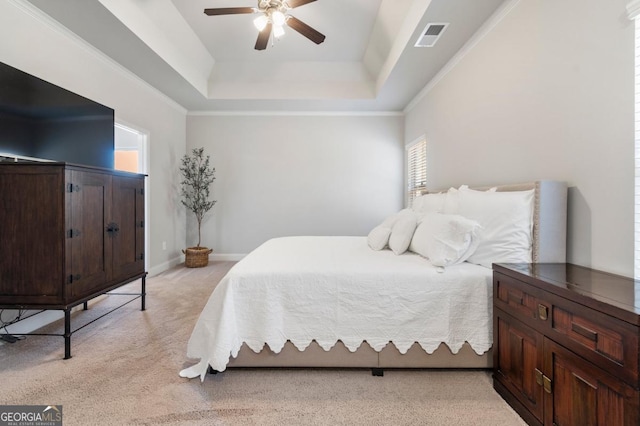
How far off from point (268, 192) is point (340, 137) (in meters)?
1.63

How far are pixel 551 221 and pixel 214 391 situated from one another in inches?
88.5

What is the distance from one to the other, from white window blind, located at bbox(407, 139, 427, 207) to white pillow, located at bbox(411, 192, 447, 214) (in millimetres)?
740

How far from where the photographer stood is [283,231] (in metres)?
5.13

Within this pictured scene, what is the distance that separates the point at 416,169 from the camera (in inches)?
179

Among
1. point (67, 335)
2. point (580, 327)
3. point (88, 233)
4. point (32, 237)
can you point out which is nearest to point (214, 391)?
point (67, 335)

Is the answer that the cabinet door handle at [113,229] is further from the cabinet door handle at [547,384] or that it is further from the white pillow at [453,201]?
the cabinet door handle at [547,384]

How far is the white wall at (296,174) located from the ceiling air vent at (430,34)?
2.20 meters

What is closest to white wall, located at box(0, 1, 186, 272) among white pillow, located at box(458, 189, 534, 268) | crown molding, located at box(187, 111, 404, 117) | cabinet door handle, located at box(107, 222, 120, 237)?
crown molding, located at box(187, 111, 404, 117)

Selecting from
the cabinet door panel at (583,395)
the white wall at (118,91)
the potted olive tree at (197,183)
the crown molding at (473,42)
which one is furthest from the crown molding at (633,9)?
the potted olive tree at (197,183)

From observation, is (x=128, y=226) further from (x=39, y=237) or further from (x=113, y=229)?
(x=39, y=237)

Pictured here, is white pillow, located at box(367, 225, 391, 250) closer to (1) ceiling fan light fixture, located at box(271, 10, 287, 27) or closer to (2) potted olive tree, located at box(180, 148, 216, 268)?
(1) ceiling fan light fixture, located at box(271, 10, 287, 27)

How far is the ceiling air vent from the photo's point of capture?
2584 millimetres

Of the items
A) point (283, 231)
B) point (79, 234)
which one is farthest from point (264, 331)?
point (283, 231)

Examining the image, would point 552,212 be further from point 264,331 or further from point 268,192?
point 268,192
